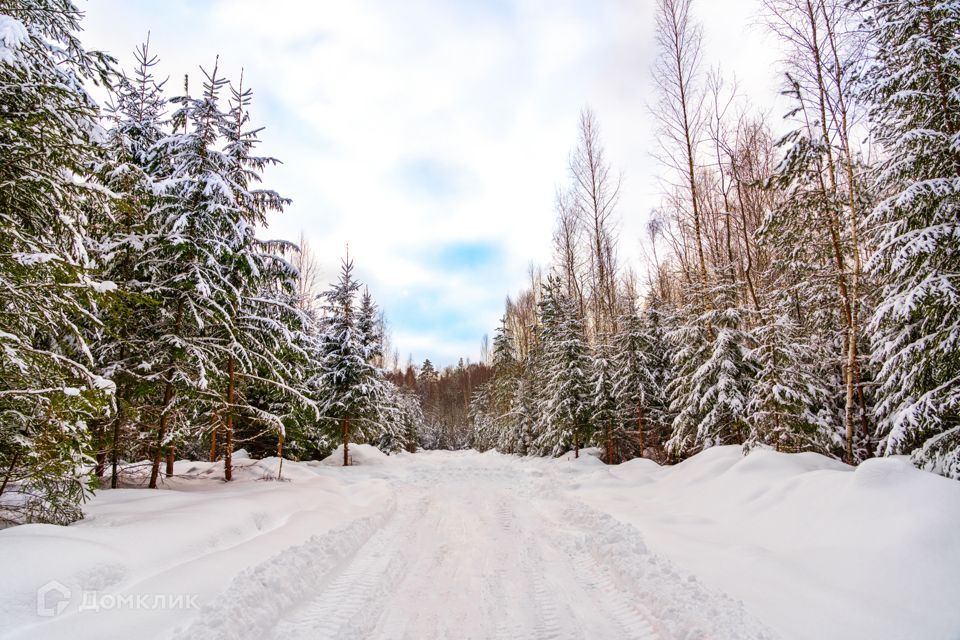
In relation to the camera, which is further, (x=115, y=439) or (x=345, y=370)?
(x=345, y=370)

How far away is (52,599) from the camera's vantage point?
3.47m

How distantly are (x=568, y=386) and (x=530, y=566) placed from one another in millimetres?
12597

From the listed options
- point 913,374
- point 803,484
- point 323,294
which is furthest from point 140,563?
point 323,294

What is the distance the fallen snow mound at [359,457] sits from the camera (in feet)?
59.7

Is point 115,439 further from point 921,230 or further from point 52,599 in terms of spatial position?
point 921,230

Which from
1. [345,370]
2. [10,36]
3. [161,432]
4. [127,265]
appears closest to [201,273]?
[127,265]

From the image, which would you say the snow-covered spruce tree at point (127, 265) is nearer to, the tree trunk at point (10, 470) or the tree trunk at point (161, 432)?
the tree trunk at point (161, 432)

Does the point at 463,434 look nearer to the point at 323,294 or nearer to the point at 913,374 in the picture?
the point at 323,294

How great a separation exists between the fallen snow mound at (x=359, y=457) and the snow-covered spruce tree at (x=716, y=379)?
1234 cm

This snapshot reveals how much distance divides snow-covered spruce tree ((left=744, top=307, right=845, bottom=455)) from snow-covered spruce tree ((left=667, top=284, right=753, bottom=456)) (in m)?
1.21

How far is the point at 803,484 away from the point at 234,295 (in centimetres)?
1139

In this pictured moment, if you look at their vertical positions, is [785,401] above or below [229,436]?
above

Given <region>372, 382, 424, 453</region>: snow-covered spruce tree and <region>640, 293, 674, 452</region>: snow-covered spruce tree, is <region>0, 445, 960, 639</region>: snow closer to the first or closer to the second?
<region>640, 293, 674, 452</region>: snow-covered spruce tree

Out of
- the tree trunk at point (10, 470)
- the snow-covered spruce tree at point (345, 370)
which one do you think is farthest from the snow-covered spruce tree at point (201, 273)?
the snow-covered spruce tree at point (345, 370)
